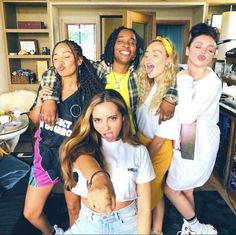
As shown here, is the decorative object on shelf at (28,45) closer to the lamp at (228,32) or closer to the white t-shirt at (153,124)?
the lamp at (228,32)

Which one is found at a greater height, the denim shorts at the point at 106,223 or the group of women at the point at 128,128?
the group of women at the point at 128,128

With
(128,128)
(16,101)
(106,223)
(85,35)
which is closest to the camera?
(106,223)

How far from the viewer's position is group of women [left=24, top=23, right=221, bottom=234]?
1.27 metres

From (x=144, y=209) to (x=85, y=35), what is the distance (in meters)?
A: 3.63

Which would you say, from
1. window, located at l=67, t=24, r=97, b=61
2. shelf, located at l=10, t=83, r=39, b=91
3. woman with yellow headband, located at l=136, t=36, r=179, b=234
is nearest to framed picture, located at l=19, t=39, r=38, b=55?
shelf, located at l=10, t=83, r=39, b=91

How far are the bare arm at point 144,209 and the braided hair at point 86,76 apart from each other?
59 centimetres

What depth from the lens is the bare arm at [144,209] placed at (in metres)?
1.25

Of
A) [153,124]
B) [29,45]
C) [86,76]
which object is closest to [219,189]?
[153,124]

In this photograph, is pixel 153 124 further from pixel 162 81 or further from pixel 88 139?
pixel 88 139

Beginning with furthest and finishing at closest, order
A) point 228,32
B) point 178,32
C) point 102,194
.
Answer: point 178,32
point 228,32
point 102,194

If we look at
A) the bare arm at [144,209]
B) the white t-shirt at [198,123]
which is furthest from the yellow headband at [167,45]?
the bare arm at [144,209]

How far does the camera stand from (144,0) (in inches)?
142

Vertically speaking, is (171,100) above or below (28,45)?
below

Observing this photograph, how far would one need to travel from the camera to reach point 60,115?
1.52 metres
